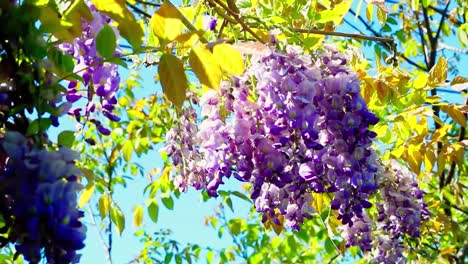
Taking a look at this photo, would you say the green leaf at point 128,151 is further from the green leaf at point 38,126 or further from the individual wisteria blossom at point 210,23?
the green leaf at point 38,126

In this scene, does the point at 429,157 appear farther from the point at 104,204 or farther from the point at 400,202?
the point at 104,204

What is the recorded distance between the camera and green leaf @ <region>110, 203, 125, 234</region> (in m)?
1.98

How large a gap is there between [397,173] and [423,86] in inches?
10.5

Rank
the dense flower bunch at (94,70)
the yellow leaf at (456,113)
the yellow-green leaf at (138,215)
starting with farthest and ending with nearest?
1. the yellow-green leaf at (138,215)
2. the yellow leaf at (456,113)
3. the dense flower bunch at (94,70)

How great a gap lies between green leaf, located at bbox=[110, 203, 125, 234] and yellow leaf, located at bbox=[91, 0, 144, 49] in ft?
3.01

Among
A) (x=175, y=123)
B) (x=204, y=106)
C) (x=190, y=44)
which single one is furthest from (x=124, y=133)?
(x=190, y=44)

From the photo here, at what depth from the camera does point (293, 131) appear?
4.89ft

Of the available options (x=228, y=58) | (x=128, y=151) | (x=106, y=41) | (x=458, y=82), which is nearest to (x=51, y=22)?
(x=106, y=41)

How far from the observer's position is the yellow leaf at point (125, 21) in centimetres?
114

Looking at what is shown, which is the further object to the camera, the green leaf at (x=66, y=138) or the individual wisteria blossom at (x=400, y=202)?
the individual wisteria blossom at (x=400, y=202)

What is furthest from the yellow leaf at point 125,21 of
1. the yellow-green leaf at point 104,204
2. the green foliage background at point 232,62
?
the yellow-green leaf at point 104,204

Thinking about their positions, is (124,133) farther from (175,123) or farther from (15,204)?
(15,204)

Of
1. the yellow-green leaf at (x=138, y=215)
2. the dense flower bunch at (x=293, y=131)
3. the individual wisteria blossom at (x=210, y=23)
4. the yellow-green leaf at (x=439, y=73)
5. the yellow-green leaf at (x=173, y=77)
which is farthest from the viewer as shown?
the yellow-green leaf at (x=138, y=215)

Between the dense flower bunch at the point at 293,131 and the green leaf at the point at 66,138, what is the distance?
0.50 metres
